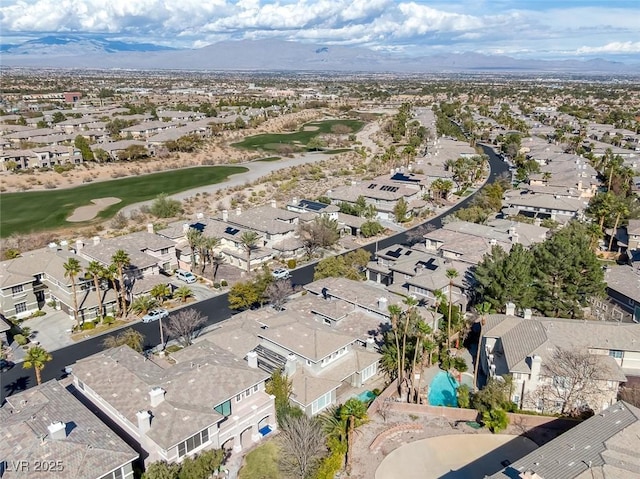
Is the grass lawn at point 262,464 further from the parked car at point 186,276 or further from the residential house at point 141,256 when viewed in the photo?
the parked car at point 186,276

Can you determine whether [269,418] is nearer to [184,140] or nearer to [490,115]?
[184,140]

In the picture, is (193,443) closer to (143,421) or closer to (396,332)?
(143,421)

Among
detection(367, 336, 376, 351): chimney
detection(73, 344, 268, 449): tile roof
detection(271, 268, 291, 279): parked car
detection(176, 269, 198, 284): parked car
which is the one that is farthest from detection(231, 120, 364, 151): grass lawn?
detection(73, 344, 268, 449): tile roof

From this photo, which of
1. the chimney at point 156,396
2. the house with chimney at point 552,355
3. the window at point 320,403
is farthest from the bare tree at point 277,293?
the chimney at point 156,396

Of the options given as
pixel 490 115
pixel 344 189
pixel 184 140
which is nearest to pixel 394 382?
pixel 344 189

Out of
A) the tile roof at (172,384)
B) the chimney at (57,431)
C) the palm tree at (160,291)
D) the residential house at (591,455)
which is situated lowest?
the palm tree at (160,291)

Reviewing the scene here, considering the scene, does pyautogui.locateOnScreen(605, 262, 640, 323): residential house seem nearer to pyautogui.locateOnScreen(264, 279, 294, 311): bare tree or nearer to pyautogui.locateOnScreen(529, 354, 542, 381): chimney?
pyautogui.locateOnScreen(529, 354, 542, 381): chimney
